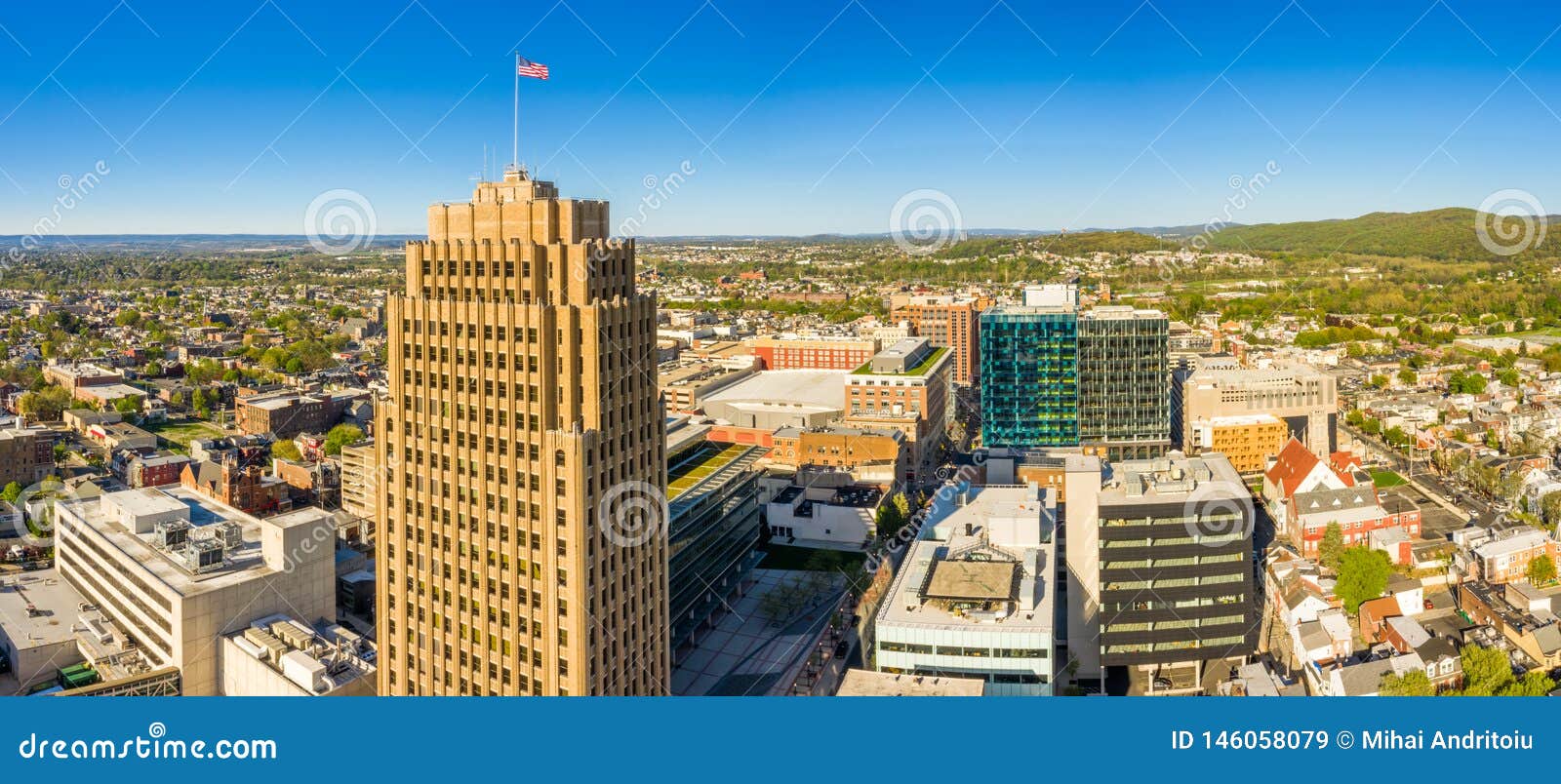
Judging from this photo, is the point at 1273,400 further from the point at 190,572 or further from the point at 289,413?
the point at 289,413

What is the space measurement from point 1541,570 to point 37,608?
159 feet

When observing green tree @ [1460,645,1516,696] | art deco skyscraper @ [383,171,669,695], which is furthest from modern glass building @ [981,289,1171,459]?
art deco skyscraper @ [383,171,669,695]

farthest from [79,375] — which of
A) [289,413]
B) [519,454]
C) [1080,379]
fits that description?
[519,454]

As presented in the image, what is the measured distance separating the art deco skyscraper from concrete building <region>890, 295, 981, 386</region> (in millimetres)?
63556

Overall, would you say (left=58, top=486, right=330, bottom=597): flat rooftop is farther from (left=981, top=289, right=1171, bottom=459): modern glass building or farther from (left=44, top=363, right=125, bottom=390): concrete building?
(left=44, top=363, right=125, bottom=390): concrete building

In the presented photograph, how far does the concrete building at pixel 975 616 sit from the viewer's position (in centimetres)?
2397

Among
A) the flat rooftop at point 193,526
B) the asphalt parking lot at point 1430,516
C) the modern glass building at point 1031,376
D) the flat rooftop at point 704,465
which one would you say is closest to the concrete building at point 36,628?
the flat rooftop at point 193,526

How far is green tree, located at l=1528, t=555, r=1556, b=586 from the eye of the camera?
3681 cm

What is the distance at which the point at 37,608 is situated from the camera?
31.4 m

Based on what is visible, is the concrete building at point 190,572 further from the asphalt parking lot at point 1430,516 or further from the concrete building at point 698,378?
the asphalt parking lot at point 1430,516

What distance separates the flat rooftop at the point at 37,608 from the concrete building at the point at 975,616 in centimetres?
2294

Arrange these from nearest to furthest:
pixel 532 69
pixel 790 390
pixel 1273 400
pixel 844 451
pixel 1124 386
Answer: pixel 532 69
pixel 844 451
pixel 1124 386
pixel 1273 400
pixel 790 390

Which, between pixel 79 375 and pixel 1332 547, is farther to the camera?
pixel 79 375

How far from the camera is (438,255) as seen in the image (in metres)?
19.4
